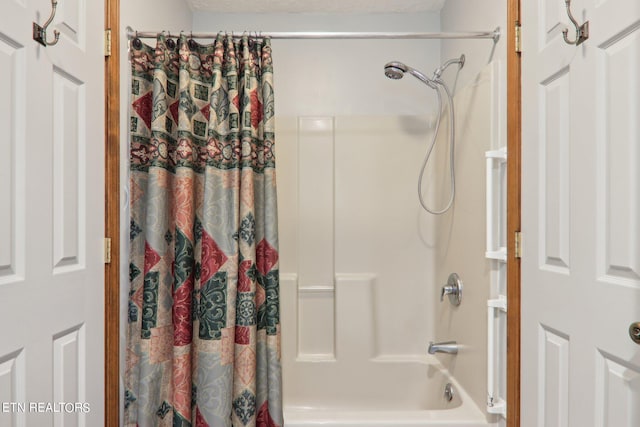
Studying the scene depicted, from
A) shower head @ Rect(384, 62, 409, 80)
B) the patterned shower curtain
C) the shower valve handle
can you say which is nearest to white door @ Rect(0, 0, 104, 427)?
the patterned shower curtain

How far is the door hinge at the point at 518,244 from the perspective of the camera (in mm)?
1493

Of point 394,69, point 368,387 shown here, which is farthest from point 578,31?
point 368,387

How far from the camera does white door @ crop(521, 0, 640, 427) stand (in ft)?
3.29

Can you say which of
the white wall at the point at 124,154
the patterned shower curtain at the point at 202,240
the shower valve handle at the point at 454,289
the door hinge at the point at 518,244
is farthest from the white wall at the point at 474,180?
the white wall at the point at 124,154

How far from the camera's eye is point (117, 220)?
153cm

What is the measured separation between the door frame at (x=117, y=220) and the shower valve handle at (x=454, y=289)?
0.63 m

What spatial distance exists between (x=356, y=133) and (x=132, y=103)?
137cm

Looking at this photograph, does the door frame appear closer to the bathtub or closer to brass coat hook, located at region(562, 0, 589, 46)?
brass coat hook, located at region(562, 0, 589, 46)

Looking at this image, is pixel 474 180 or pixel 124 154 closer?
pixel 124 154

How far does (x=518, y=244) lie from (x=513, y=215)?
0.10 meters

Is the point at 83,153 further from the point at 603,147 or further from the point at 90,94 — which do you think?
the point at 603,147

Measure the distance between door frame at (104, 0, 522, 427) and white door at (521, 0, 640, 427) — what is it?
0.12ft

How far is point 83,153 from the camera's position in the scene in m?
1.37

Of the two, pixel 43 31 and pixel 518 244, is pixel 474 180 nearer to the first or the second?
pixel 518 244
